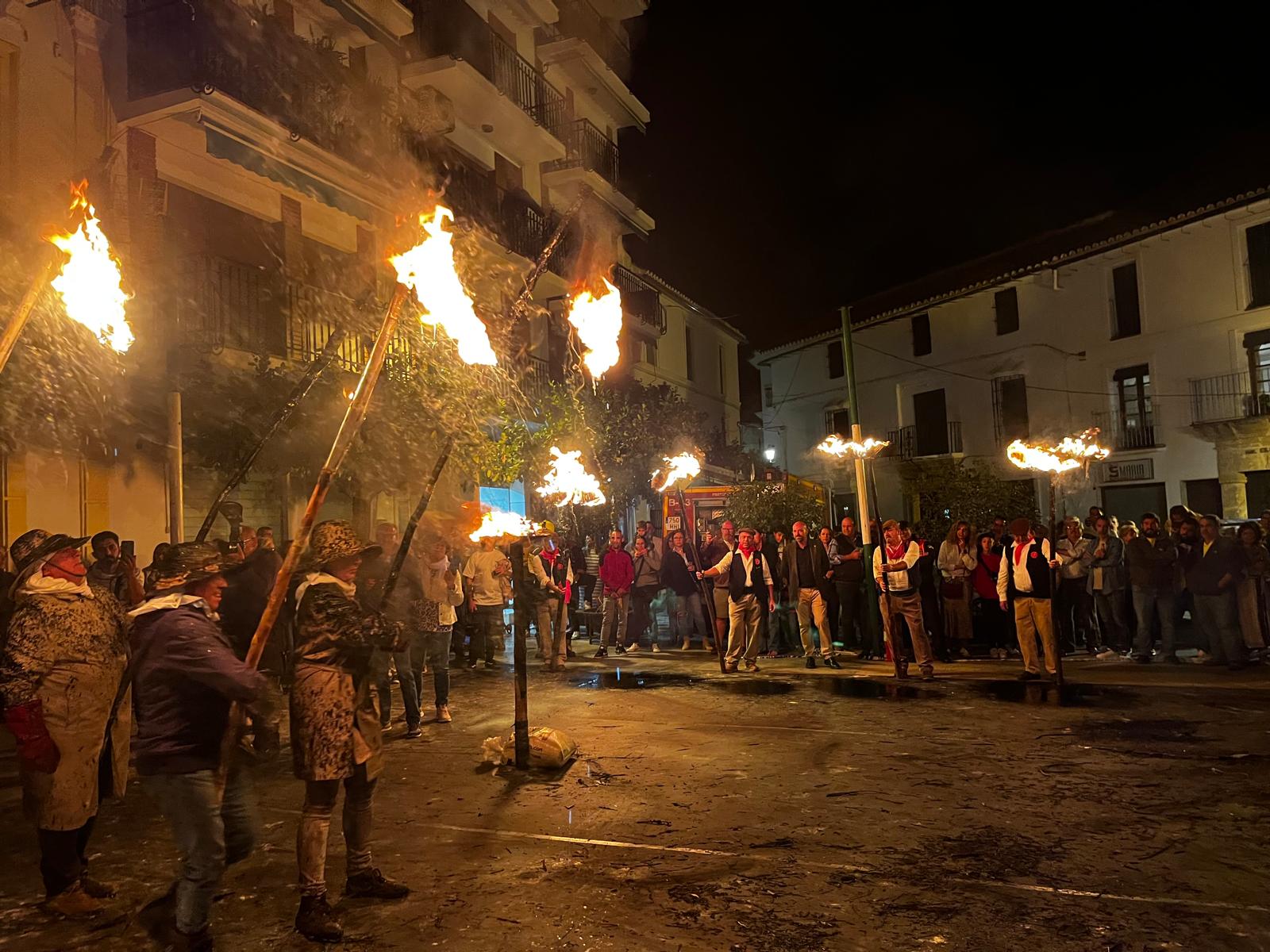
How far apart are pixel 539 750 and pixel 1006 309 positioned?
29.3m

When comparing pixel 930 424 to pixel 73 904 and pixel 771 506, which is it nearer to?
pixel 771 506

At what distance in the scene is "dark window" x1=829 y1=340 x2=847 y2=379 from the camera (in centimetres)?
3612

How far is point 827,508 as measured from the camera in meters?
17.8

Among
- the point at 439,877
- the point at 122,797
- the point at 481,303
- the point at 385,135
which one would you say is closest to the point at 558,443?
the point at 481,303

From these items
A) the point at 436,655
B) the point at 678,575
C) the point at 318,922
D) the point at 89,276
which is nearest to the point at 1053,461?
the point at 678,575

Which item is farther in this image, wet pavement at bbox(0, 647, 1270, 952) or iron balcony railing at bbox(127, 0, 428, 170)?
iron balcony railing at bbox(127, 0, 428, 170)

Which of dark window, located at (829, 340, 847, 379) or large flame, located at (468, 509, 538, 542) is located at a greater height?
dark window, located at (829, 340, 847, 379)

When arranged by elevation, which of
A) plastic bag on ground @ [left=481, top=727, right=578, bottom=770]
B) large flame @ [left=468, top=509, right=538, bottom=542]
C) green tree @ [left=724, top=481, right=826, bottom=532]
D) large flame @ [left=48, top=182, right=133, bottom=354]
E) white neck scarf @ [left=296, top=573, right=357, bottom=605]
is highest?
large flame @ [left=48, top=182, right=133, bottom=354]

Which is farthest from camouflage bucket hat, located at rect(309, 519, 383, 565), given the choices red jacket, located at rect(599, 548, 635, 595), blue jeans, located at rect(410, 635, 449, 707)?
red jacket, located at rect(599, 548, 635, 595)

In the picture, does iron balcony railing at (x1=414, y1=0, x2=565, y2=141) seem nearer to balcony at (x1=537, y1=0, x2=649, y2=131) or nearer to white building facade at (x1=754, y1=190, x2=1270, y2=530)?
balcony at (x1=537, y1=0, x2=649, y2=131)

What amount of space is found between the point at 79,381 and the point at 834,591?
10511mm

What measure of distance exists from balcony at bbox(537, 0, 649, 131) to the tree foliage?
15.3 m

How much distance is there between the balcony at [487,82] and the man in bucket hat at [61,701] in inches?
664

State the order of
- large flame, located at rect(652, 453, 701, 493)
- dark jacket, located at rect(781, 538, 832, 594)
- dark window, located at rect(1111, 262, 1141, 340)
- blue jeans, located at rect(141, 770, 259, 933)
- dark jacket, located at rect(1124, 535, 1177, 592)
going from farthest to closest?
1. dark window, located at rect(1111, 262, 1141, 340)
2. large flame, located at rect(652, 453, 701, 493)
3. dark jacket, located at rect(781, 538, 832, 594)
4. dark jacket, located at rect(1124, 535, 1177, 592)
5. blue jeans, located at rect(141, 770, 259, 933)
